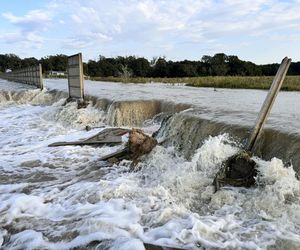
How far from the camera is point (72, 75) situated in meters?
16.9

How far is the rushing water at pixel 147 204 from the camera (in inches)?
177

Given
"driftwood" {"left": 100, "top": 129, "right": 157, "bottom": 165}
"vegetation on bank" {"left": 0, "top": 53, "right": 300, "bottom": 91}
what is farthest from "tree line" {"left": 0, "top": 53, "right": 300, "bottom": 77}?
"driftwood" {"left": 100, "top": 129, "right": 157, "bottom": 165}

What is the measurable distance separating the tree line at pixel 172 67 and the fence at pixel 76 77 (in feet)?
83.1

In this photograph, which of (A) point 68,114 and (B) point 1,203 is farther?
(A) point 68,114

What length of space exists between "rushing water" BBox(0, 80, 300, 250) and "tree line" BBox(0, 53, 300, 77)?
35.3 meters

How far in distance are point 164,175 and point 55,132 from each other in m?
6.42

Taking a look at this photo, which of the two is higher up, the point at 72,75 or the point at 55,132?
the point at 72,75

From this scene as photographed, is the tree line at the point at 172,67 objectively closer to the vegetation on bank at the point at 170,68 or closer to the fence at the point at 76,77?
the vegetation on bank at the point at 170,68

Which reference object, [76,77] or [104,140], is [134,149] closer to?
[104,140]

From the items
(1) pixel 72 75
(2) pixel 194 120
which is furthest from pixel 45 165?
(1) pixel 72 75

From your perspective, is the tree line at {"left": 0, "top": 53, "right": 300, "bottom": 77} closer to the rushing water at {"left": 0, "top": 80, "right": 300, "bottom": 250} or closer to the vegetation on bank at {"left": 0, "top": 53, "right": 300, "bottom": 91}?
the vegetation on bank at {"left": 0, "top": 53, "right": 300, "bottom": 91}

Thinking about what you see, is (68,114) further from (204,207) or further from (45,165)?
(204,207)

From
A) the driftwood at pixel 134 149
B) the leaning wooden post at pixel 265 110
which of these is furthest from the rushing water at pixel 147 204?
the leaning wooden post at pixel 265 110

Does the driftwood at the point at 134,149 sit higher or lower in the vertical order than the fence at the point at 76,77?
lower
